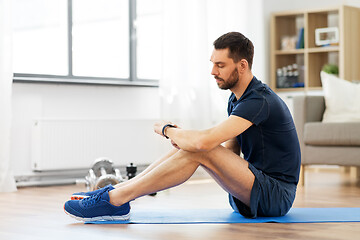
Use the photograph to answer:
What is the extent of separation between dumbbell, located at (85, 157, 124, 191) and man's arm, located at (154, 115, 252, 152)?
3.84 feet

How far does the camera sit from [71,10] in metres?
4.81

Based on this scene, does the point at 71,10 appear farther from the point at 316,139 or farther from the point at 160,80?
the point at 316,139

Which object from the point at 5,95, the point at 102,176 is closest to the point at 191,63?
the point at 5,95

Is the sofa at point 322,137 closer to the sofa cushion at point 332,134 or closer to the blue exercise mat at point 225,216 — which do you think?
the sofa cushion at point 332,134

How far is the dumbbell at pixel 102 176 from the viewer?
11.2 ft

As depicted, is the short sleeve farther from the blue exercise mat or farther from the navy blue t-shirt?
the blue exercise mat

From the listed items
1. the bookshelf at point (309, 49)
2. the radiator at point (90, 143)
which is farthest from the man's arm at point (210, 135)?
the bookshelf at point (309, 49)

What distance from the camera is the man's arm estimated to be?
2.24 meters

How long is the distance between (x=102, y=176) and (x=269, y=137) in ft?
4.31

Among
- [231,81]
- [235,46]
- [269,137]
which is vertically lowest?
[269,137]

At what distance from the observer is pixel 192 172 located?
93.5 inches

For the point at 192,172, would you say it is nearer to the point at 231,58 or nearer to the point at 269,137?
the point at 269,137

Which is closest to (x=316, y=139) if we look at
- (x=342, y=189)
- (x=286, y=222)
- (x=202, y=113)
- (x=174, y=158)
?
(x=342, y=189)

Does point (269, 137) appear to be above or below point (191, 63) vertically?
below
